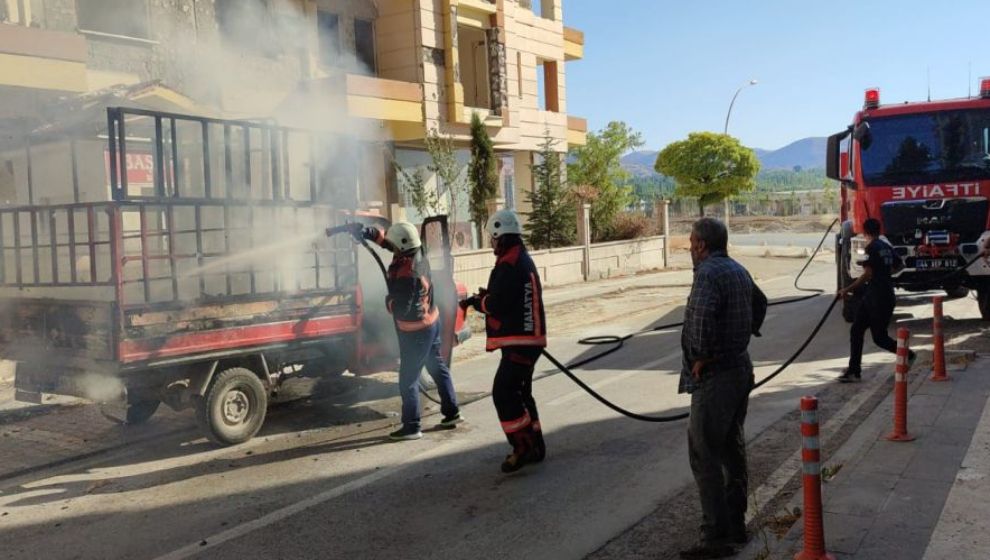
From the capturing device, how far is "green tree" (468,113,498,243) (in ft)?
80.1

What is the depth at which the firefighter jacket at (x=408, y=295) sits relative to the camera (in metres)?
6.94

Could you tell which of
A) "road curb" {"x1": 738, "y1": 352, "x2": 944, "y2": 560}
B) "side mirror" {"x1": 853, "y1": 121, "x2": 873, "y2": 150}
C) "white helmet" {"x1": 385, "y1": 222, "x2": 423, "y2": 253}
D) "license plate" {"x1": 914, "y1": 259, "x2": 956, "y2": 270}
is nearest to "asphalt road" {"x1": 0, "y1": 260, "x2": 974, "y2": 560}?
"road curb" {"x1": 738, "y1": 352, "x2": 944, "y2": 560}

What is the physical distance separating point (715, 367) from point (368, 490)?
2.57 metres

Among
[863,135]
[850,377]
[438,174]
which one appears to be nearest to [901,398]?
[850,377]

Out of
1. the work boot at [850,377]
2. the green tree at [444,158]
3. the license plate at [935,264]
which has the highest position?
the green tree at [444,158]

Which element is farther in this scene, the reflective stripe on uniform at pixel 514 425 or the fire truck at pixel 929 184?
the fire truck at pixel 929 184

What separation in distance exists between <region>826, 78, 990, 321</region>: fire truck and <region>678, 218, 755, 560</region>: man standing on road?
780cm

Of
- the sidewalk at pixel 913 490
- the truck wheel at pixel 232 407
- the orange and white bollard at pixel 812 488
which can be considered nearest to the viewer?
the orange and white bollard at pixel 812 488

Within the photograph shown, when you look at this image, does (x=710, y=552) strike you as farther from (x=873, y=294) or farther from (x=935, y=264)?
(x=935, y=264)

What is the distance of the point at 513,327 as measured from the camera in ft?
19.8

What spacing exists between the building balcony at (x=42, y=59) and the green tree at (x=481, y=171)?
13.2 meters

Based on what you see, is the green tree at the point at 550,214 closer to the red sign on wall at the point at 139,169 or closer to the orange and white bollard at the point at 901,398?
the red sign on wall at the point at 139,169

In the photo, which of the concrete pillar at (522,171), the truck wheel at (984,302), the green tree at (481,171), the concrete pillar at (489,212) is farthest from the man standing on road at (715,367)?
the concrete pillar at (522,171)

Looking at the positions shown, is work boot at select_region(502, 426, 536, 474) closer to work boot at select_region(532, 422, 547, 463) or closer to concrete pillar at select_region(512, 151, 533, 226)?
work boot at select_region(532, 422, 547, 463)
